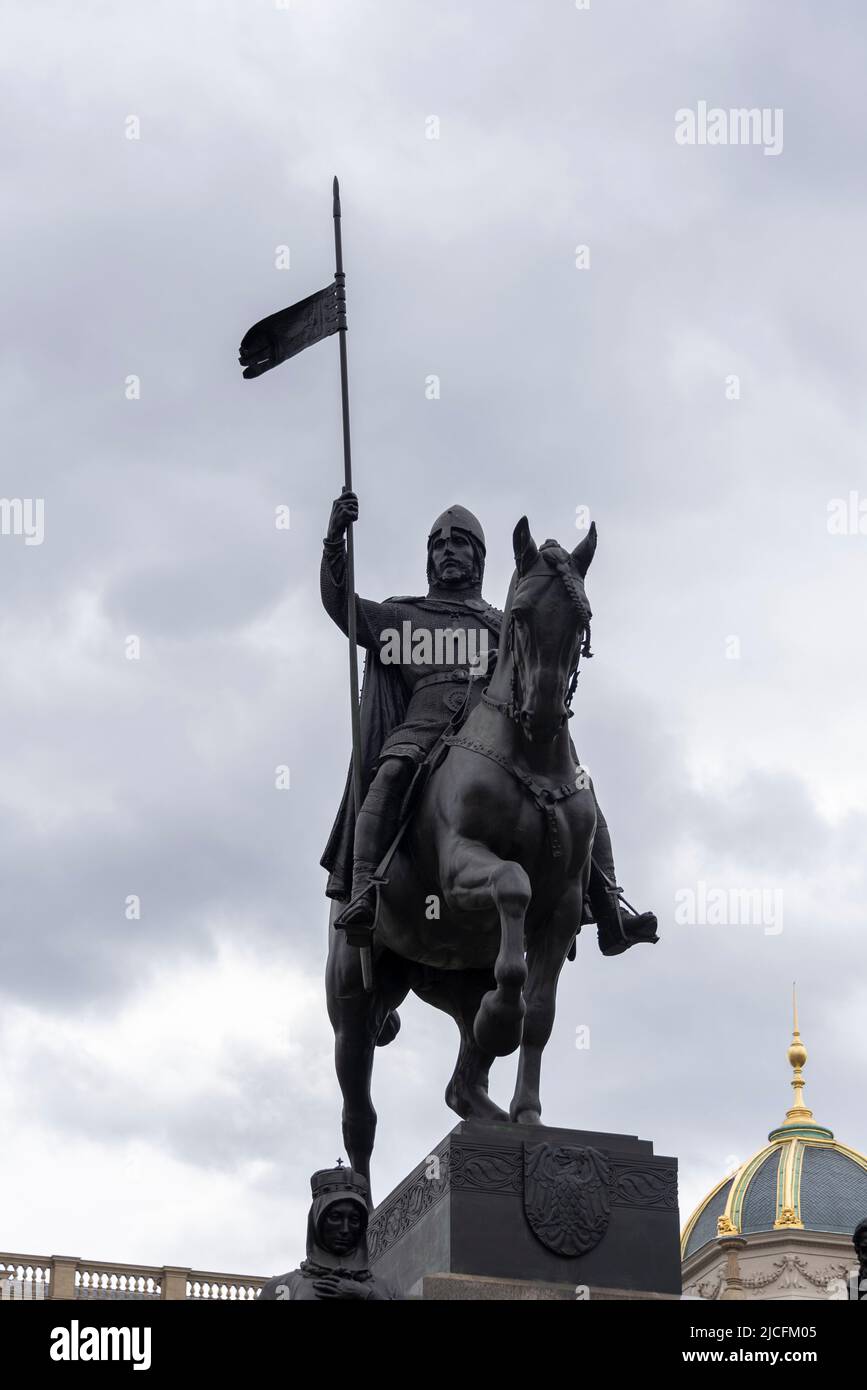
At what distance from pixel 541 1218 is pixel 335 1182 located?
147cm

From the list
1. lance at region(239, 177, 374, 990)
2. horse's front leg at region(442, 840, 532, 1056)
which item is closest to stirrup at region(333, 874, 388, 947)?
horse's front leg at region(442, 840, 532, 1056)

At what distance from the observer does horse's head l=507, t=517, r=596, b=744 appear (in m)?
15.2

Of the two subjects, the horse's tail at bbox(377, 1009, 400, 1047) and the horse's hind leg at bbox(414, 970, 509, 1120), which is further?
the horse's tail at bbox(377, 1009, 400, 1047)

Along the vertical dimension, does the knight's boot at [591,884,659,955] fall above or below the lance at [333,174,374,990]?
below

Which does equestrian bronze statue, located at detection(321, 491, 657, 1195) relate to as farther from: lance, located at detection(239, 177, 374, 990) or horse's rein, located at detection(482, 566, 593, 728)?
lance, located at detection(239, 177, 374, 990)

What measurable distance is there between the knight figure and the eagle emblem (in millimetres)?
1918

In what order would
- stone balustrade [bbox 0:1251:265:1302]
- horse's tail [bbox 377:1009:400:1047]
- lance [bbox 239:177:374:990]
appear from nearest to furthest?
1. horse's tail [bbox 377:1009:400:1047]
2. lance [bbox 239:177:374:990]
3. stone balustrade [bbox 0:1251:265:1302]

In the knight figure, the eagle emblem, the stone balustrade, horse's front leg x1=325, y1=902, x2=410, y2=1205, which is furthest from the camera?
the stone balustrade

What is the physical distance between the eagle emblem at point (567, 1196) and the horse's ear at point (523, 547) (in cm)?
357

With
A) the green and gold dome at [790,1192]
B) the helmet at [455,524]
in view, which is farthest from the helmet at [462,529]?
the green and gold dome at [790,1192]

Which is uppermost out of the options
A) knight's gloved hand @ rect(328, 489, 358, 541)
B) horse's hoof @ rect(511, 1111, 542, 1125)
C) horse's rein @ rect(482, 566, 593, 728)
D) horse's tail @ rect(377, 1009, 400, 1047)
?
knight's gloved hand @ rect(328, 489, 358, 541)

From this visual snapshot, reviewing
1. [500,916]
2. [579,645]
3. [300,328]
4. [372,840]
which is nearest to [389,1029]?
[372,840]

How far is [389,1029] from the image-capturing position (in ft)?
58.7
